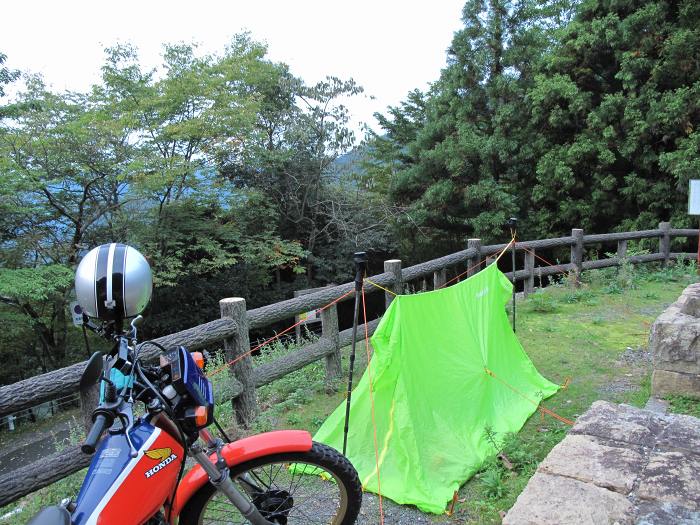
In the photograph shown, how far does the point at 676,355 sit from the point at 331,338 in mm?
2759

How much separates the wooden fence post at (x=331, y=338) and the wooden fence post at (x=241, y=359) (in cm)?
93

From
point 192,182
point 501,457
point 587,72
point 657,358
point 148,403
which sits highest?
point 587,72

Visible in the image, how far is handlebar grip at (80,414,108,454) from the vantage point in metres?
1.43

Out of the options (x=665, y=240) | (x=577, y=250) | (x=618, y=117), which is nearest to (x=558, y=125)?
(x=618, y=117)

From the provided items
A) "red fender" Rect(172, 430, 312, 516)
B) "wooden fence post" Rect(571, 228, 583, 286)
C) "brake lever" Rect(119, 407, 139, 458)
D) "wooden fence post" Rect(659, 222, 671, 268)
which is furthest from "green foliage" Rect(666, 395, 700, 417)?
"wooden fence post" Rect(659, 222, 671, 268)

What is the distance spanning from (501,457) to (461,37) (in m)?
14.0

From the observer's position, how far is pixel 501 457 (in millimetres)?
3193

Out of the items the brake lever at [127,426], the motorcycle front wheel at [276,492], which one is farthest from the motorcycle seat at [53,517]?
the motorcycle front wheel at [276,492]

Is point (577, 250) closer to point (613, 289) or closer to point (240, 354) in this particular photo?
point (613, 289)

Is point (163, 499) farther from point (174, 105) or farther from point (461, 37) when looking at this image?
point (461, 37)

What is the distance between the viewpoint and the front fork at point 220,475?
5.91ft

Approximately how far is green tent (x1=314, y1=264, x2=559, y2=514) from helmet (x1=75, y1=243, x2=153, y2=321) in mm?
1803

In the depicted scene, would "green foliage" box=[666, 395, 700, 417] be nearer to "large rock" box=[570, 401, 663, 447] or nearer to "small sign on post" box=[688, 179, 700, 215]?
"large rock" box=[570, 401, 663, 447]

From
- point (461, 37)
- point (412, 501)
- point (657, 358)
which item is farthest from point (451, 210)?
point (412, 501)
